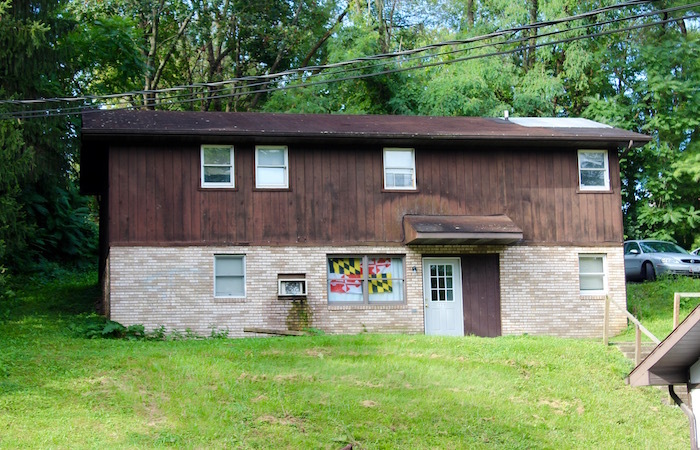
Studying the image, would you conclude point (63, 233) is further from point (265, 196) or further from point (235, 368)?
point (235, 368)

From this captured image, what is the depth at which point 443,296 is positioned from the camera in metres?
23.2

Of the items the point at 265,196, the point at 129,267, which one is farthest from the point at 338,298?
the point at 129,267

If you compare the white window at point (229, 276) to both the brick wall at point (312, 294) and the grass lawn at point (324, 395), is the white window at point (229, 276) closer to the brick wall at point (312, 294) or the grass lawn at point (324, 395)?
the brick wall at point (312, 294)

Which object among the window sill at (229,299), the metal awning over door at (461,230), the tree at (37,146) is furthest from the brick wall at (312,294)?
the tree at (37,146)

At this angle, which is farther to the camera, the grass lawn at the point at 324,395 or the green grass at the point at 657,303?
the green grass at the point at 657,303

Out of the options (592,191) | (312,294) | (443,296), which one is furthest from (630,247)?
(312,294)

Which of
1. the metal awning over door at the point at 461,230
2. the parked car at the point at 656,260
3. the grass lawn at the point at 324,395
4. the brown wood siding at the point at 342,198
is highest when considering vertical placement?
the brown wood siding at the point at 342,198

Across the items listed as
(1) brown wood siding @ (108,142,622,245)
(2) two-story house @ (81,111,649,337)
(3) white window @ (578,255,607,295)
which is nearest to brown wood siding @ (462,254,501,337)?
(2) two-story house @ (81,111,649,337)

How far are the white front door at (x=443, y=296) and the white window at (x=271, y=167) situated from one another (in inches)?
170

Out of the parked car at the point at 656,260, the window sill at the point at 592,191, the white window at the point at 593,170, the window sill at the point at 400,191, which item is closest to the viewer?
the window sill at the point at 400,191

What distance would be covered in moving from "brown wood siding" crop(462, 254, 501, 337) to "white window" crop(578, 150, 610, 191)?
11.1 ft

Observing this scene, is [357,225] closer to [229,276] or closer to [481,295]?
[229,276]

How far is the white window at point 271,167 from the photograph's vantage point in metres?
22.6

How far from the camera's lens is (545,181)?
2394 centimetres
